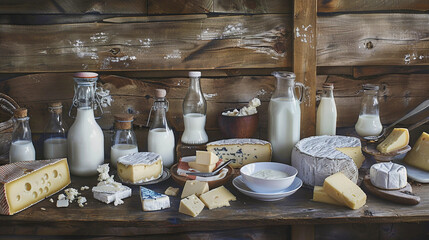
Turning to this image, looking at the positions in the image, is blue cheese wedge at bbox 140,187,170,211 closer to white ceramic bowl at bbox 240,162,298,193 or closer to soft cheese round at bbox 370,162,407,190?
white ceramic bowl at bbox 240,162,298,193

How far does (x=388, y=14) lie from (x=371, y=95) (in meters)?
0.42

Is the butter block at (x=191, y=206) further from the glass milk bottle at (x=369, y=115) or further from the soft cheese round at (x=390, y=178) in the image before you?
the glass milk bottle at (x=369, y=115)

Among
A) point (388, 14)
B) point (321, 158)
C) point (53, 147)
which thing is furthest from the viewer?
point (388, 14)

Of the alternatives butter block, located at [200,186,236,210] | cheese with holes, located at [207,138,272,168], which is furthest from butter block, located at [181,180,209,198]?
cheese with holes, located at [207,138,272,168]

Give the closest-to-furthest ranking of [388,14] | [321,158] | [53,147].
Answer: [321,158] < [53,147] < [388,14]

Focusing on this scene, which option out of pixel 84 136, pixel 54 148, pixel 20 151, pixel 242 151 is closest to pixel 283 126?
pixel 242 151

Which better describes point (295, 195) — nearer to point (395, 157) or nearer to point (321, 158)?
point (321, 158)

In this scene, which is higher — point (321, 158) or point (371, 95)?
point (371, 95)

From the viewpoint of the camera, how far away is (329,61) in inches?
81.9

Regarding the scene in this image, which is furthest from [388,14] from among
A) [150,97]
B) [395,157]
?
[150,97]

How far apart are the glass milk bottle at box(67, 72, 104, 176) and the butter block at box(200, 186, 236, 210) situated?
1.84 ft

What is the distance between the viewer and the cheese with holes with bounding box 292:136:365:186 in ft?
5.34

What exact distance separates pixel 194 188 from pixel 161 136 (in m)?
0.41

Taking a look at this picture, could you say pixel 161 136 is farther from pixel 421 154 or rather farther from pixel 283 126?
pixel 421 154
